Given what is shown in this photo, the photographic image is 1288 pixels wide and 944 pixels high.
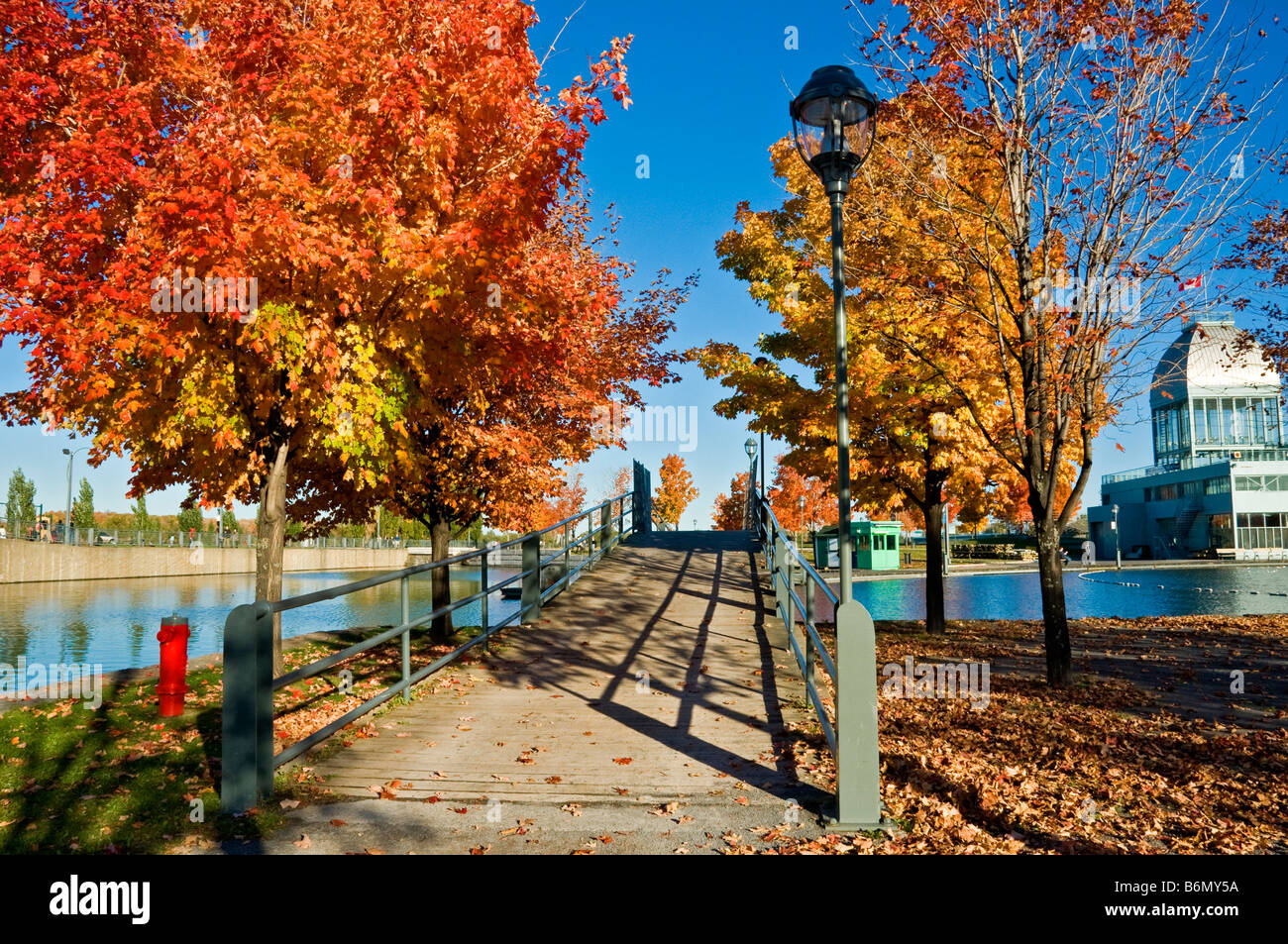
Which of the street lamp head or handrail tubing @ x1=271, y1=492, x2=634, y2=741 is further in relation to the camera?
the street lamp head

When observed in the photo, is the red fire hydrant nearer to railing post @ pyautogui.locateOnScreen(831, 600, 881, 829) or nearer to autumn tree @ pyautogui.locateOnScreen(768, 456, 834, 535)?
railing post @ pyautogui.locateOnScreen(831, 600, 881, 829)

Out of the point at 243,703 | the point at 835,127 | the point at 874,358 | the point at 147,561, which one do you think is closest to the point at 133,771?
the point at 243,703

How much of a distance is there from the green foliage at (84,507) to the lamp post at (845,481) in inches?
3009

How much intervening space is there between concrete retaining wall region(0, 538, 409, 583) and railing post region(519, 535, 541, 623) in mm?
39822

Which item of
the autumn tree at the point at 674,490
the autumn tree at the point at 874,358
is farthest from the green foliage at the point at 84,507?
the autumn tree at the point at 874,358

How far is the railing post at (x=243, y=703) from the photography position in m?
4.64

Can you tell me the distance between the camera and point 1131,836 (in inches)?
185

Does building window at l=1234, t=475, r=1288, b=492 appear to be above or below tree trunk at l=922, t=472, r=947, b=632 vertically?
above

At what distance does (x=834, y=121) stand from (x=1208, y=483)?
72.3 metres

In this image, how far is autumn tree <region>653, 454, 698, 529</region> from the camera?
2896 inches

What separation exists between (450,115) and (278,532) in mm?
5051

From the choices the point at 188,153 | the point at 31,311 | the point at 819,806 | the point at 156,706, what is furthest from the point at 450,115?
the point at 819,806

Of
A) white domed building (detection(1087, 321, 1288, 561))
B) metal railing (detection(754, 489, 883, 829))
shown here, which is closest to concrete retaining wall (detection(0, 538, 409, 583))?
metal railing (detection(754, 489, 883, 829))
